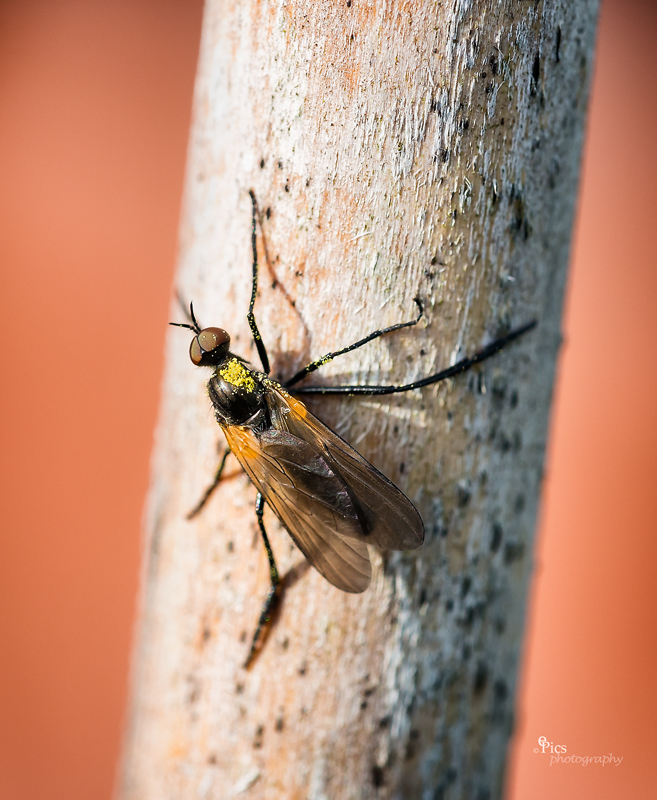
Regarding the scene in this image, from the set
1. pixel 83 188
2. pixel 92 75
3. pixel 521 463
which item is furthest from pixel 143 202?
pixel 521 463

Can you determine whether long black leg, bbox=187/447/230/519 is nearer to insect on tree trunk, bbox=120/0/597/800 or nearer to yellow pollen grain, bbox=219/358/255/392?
insect on tree trunk, bbox=120/0/597/800

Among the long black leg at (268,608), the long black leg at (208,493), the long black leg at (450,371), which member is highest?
the long black leg at (450,371)

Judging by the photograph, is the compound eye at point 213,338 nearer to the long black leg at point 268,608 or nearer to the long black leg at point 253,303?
the long black leg at point 253,303

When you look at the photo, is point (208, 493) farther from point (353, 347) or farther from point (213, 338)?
point (353, 347)

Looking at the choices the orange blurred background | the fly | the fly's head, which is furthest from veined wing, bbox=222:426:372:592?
the orange blurred background

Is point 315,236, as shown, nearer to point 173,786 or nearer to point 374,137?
point 374,137

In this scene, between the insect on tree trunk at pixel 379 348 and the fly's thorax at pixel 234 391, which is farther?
the fly's thorax at pixel 234 391

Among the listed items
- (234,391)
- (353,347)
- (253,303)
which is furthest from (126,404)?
(353,347)

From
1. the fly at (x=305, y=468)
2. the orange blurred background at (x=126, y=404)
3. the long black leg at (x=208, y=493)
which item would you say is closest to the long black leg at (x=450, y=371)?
the fly at (x=305, y=468)
